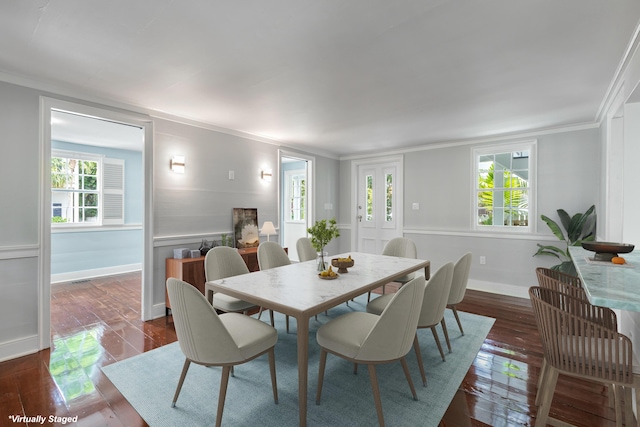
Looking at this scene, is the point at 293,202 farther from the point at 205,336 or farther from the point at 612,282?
the point at 612,282

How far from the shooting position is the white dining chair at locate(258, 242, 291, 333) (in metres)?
3.46

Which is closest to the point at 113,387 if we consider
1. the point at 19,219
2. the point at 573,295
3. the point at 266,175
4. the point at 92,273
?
the point at 19,219

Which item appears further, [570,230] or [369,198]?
[369,198]

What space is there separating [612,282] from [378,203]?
476cm

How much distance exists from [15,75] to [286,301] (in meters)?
3.08

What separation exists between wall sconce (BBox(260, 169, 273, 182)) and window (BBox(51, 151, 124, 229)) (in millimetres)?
3240

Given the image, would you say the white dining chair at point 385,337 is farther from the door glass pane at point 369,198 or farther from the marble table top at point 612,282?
the door glass pane at point 369,198

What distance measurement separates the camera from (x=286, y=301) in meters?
1.93

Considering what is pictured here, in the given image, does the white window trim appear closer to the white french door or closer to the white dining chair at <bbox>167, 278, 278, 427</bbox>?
the white french door

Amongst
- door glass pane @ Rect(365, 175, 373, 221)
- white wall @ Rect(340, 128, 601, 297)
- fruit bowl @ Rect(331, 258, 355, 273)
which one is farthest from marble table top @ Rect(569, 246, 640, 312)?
door glass pane @ Rect(365, 175, 373, 221)

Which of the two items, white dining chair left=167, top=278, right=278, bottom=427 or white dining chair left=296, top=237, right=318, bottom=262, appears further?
white dining chair left=296, top=237, right=318, bottom=262

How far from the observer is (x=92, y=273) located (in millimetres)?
5660

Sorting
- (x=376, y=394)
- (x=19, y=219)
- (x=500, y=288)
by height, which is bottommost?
(x=500, y=288)

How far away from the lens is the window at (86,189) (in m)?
5.42
